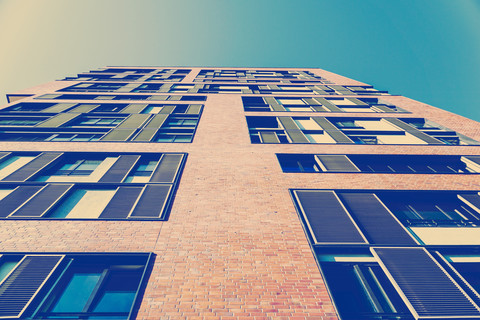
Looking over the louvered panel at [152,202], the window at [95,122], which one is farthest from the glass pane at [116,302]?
the window at [95,122]

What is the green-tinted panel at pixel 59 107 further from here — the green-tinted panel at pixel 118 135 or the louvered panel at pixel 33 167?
the louvered panel at pixel 33 167

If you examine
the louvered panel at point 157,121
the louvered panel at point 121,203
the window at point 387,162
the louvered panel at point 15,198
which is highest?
the louvered panel at point 157,121

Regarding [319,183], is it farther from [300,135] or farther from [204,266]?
[204,266]

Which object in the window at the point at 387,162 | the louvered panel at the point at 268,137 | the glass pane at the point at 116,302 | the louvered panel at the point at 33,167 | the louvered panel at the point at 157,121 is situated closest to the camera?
the glass pane at the point at 116,302

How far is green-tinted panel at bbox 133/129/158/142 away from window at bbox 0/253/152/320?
27.0ft

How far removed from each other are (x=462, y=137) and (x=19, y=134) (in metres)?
28.5

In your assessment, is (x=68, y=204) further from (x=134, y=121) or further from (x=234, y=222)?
(x=134, y=121)

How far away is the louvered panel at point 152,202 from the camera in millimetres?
Result: 7895

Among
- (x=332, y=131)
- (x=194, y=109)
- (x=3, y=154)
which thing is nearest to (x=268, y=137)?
(x=332, y=131)

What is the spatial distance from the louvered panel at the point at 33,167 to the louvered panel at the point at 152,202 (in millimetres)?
5552

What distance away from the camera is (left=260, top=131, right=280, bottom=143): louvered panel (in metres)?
13.9

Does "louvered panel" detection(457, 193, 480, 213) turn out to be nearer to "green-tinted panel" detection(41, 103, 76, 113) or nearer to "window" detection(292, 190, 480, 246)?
"window" detection(292, 190, 480, 246)

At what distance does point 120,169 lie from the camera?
10.7 metres

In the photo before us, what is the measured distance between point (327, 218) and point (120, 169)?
9.50 metres
